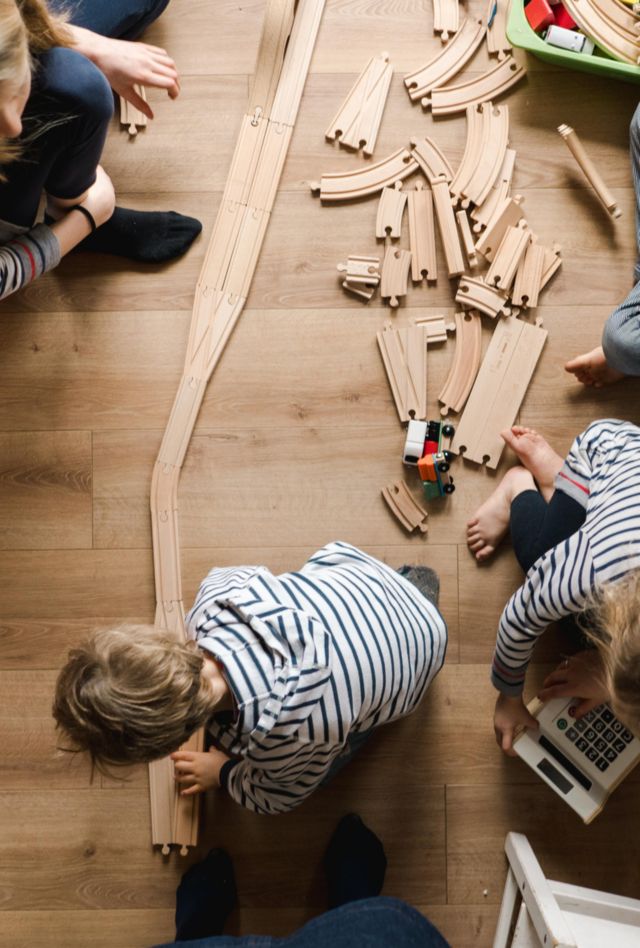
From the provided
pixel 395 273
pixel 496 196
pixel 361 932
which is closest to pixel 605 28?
pixel 496 196

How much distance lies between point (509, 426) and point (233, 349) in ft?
2.03

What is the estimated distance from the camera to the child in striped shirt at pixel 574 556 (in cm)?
114

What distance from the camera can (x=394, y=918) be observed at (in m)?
1.49

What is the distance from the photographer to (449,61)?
1778 millimetres

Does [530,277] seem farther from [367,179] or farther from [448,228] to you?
[367,179]

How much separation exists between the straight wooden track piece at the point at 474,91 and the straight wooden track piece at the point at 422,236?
0.19 metres

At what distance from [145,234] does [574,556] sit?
1113 millimetres

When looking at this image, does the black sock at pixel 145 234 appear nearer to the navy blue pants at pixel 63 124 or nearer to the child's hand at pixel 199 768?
the navy blue pants at pixel 63 124

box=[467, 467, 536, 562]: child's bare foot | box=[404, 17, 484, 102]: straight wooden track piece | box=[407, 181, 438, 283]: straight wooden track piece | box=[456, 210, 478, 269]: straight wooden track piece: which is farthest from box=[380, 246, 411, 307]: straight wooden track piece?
box=[467, 467, 536, 562]: child's bare foot

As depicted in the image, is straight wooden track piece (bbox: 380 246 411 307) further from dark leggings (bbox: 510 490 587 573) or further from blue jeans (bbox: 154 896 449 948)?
blue jeans (bbox: 154 896 449 948)

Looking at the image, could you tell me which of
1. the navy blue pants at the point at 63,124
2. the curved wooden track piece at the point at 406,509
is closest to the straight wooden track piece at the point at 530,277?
the curved wooden track piece at the point at 406,509

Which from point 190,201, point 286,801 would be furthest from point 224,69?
point 286,801

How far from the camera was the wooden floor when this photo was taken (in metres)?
1.72

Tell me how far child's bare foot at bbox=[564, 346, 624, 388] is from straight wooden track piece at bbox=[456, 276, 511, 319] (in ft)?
0.59
